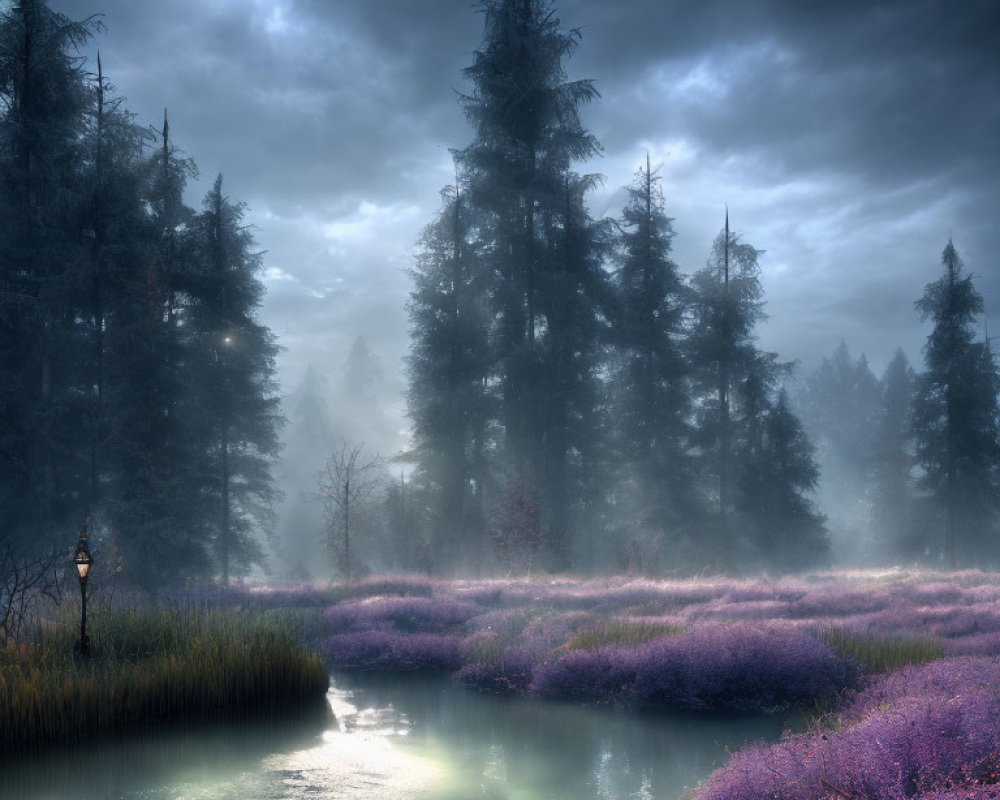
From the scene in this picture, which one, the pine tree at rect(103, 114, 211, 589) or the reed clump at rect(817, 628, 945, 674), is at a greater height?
the pine tree at rect(103, 114, 211, 589)

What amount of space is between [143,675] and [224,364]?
1982 centimetres

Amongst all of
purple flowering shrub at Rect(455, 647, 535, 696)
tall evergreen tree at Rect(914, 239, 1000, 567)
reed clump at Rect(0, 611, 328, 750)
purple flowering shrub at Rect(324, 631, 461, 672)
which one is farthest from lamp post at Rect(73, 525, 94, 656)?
tall evergreen tree at Rect(914, 239, 1000, 567)

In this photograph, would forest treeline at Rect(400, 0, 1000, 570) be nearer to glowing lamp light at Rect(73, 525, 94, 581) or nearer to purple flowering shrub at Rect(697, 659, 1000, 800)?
glowing lamp light at Rect(73, 525, 94, 581)

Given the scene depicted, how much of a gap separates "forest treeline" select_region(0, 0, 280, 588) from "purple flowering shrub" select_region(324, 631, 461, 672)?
840cm

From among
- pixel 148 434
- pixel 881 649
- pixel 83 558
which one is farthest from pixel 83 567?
pixel 148 434

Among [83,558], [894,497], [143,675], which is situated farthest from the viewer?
[894,497]

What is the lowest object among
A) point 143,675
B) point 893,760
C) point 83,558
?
point 143,675

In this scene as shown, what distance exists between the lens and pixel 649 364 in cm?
3291

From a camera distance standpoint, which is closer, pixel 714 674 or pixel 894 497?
pixel 714 674

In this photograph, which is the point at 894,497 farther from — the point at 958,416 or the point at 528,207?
the point at 528,207

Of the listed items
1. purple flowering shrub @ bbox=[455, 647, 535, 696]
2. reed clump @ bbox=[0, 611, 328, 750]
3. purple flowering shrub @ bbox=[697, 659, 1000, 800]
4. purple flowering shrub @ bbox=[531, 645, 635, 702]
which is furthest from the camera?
purple flowering shrub @ bbox=[455, 647, 535, 696]

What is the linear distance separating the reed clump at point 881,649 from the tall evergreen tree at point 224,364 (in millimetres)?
18174

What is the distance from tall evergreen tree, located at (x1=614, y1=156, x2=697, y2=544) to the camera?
106 feet

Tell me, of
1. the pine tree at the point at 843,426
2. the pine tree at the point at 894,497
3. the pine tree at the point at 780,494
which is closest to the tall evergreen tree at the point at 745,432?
the pine tree at the point at 780,494
